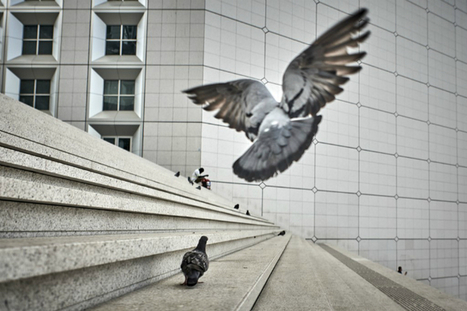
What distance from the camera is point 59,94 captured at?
10.9 metres

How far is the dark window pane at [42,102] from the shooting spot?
11.1m

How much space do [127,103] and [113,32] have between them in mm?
2072

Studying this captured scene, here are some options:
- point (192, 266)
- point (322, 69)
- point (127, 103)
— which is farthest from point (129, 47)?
point (322, 69)

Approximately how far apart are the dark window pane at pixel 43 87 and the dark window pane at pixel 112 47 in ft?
5.96

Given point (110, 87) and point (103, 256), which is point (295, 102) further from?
point (110, 87)

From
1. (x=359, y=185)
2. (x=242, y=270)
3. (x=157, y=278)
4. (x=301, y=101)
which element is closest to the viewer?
(x=301, y=101)

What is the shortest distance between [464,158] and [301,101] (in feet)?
56.6

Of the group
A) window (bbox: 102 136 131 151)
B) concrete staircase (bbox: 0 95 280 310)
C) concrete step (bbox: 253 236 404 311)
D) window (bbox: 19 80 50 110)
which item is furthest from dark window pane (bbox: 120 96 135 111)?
concrete step (bbox: 253 236 404 311)

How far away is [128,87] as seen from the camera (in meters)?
11.4

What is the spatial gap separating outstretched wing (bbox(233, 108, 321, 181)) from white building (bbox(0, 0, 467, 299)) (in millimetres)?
6064

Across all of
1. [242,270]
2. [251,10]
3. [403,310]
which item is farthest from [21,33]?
[403,310]

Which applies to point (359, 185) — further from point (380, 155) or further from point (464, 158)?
point (464, 158)

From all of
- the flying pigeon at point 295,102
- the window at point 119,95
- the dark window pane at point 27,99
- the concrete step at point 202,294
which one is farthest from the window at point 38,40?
the concrete step at point 202,294

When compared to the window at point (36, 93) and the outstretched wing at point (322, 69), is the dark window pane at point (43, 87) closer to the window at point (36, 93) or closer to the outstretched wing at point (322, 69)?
the window at point (36, 93)
